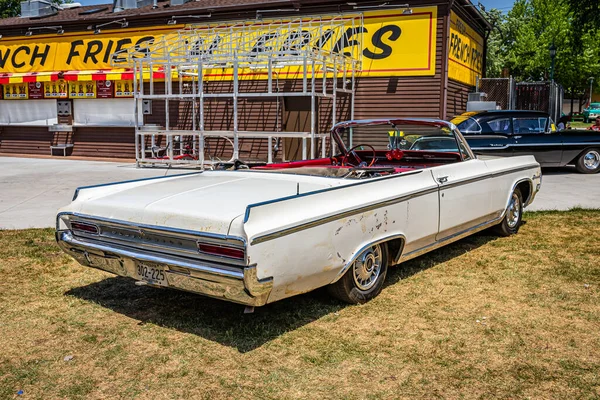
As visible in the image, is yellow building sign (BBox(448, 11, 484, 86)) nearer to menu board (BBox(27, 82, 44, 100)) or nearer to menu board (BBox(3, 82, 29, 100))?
menu board (BBox(27, 82, 44, 100))

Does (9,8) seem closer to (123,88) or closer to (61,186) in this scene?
(123,88)

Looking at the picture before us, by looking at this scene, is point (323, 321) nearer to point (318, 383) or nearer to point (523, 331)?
point (318, 383)

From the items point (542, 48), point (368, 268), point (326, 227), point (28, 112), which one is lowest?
point (368, 268)

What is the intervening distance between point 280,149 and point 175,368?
1381 cm

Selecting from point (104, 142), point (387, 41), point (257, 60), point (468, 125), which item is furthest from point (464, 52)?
point (104, 142)

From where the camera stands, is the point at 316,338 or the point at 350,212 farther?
the point at 350,212

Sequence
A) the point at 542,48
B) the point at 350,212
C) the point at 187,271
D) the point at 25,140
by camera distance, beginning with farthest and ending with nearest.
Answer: the point at 542,48
the point at 25,140
the point at 350,212
the point at 187,271

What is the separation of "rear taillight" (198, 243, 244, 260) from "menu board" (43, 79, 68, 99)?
18.1 m

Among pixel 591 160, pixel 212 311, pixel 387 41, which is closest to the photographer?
pixel 212 311

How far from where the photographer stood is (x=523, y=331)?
3.94 meters

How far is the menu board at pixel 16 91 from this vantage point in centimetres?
2048

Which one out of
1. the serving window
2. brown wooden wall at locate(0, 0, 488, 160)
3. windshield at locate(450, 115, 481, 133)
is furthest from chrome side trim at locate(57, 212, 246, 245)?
the serving window

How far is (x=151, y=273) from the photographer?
3.88m

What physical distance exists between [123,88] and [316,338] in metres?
16.8
